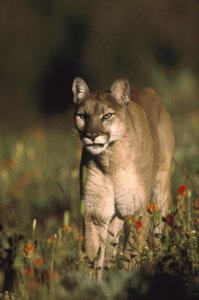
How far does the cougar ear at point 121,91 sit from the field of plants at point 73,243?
0.53m

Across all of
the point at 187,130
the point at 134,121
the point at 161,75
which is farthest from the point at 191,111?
the point at 134,121

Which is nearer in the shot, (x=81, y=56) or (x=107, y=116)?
(x=107, y=116)

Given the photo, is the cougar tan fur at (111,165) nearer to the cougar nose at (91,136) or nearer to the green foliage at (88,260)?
the cougar nose at (91,136)

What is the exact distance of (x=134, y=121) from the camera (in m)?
7.29

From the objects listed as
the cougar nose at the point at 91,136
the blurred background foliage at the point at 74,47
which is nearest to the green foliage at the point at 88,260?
the cougar nose at the point at 91,136

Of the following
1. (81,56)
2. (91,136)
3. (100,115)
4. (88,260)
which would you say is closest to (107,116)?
(100,115)

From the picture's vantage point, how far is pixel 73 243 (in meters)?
6.03

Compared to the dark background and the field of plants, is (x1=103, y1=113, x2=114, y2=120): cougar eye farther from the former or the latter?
the dark background

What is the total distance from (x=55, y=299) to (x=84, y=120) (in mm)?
2258

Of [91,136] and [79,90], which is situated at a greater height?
[79,90]

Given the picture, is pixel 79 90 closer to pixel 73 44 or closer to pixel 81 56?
pixel 81 56

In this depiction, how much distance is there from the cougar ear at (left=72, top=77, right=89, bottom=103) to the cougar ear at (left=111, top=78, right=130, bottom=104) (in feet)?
0.80

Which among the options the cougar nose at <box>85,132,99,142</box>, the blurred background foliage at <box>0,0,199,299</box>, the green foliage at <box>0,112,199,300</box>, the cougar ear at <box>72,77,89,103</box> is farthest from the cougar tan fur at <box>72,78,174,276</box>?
the blurred background foliage at <box>0,0,199,299</box>

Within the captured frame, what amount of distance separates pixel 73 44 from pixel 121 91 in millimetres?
18068
